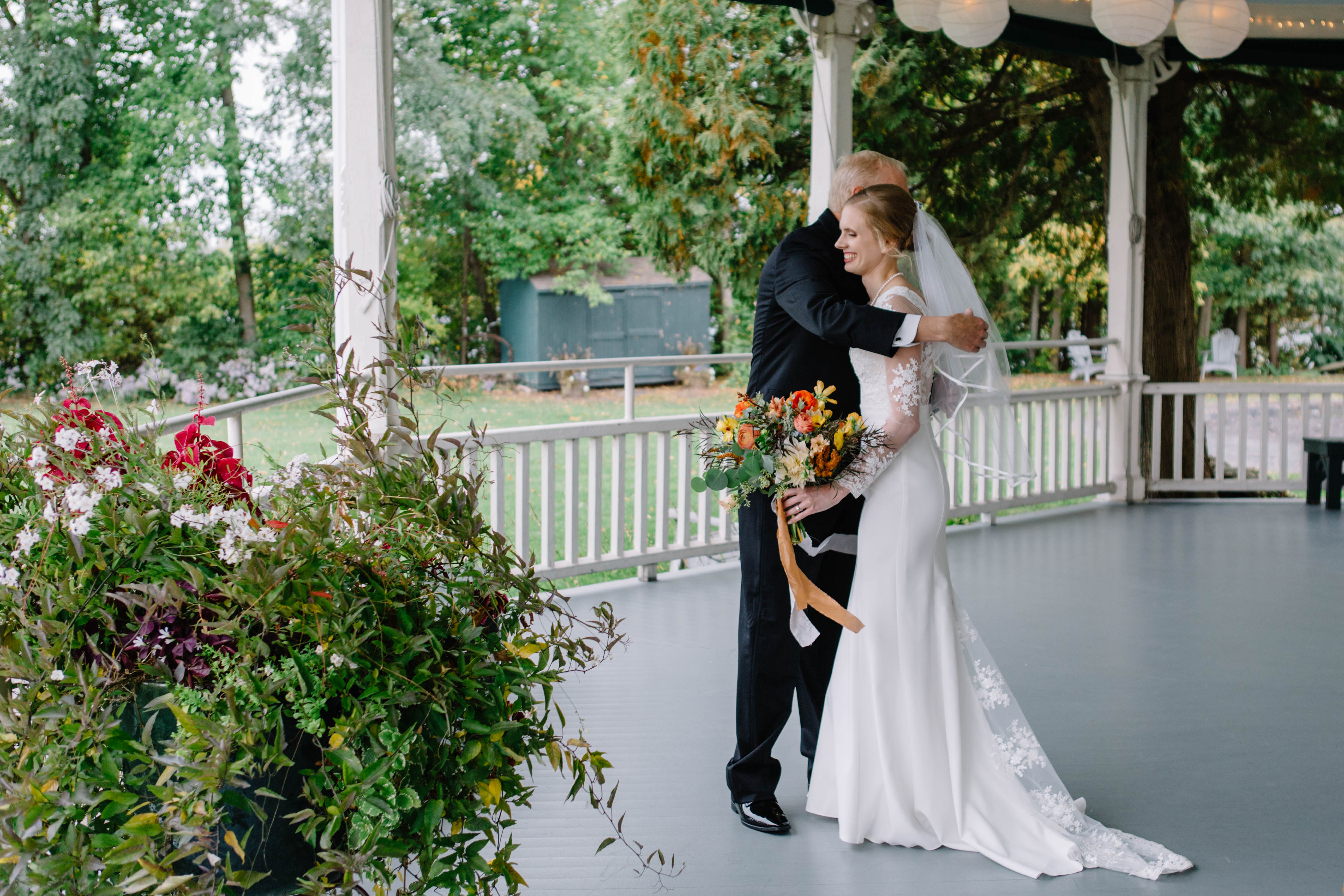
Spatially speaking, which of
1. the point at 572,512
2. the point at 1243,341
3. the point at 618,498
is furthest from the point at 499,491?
the point at 1243,341

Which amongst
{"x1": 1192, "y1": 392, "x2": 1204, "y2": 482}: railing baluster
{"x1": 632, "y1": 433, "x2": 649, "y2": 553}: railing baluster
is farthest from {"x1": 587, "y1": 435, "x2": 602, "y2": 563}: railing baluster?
{"x1": 1192, "y1": 392, "x2": 1204, "y2": 482}: railing baluster

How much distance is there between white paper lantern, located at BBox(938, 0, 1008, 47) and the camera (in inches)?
195

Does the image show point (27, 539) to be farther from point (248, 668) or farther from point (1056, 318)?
point (1056, 318)

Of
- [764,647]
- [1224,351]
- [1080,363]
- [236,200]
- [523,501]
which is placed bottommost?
[764,647]

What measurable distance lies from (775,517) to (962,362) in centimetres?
61

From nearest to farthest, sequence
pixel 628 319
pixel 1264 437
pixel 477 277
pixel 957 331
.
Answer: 1. pixel 957 331
2. pixel 1264 437
3. pixel 477 277
4. pixel 628 319

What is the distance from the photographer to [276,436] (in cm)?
1551

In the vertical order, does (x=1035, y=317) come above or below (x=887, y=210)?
above

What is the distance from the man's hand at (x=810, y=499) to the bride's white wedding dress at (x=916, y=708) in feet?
0.15

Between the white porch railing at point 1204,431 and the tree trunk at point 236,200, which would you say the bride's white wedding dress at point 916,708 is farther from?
the tree trunk at point 236,200

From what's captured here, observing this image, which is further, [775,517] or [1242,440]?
[1242,440]

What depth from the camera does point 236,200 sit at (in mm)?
15531

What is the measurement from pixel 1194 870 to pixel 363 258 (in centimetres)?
297

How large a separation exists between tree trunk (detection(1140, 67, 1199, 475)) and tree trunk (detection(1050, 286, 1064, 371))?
29.1 feet
